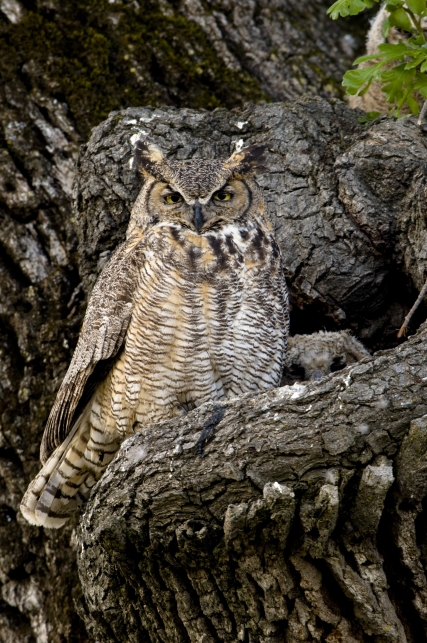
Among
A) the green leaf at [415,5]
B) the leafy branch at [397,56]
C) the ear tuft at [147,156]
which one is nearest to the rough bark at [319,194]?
the ear tuft at [147,156]

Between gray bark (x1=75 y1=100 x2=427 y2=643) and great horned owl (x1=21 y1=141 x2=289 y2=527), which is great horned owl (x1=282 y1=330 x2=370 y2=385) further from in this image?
gray bark (x1=75 y1=100 x2=427 y2=643)

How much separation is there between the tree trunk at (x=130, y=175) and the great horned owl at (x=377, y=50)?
0.57 ft

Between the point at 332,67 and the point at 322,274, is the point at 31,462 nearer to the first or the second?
the point at 322,274

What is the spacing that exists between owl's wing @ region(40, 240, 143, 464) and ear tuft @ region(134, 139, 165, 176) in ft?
0.96

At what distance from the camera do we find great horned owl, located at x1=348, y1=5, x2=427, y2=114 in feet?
13.3

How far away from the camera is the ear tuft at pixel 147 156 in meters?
3.11

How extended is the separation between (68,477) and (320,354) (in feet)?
3.63

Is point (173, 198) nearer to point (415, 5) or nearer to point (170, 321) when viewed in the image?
point (170, 321)

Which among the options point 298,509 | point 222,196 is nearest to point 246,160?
point 222,196

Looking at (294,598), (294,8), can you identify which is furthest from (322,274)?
(294,8)

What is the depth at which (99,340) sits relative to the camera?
115 inches

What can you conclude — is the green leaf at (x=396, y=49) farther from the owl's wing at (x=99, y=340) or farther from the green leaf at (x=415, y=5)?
the owl's wing at (x=99, y=340)

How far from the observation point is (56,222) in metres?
3.80

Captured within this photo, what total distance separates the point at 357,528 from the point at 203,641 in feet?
1.84
